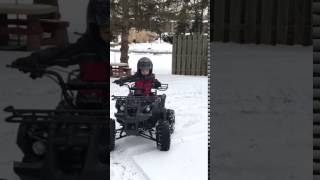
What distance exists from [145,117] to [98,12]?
1.21 m

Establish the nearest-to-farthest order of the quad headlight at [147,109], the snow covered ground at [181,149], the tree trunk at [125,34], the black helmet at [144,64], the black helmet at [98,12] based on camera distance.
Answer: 1. the black helmet at [98,12]
2. the tree trunk at [125,34]
3. the black helmet at [144,64]
4. the snow covered ground at [181,149]
5. the quad headlight at [147,109]

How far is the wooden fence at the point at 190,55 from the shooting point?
5.97 feet

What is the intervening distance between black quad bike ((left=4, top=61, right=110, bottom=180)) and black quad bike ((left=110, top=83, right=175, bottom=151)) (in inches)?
24.1

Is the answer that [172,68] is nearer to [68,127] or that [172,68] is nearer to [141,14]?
[141,14]

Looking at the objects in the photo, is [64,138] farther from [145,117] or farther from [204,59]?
[145,117]

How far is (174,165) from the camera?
204 centimetres

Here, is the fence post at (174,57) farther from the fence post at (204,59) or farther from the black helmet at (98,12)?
the black helmet at (98,12)

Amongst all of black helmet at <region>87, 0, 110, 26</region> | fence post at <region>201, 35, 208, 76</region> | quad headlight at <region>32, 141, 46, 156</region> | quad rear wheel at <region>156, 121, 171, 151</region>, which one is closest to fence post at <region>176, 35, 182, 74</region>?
fence post at <region>201, 35, 208, 76</region>

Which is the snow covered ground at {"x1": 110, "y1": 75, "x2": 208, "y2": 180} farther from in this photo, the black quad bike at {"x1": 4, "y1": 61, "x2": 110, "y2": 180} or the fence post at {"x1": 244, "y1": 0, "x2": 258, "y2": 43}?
the black quad bike at {"x1": 4, "y1": 61, "x2": 110, "y2": 180}

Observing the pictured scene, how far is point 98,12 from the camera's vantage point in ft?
3.80

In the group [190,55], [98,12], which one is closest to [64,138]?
[98,12]

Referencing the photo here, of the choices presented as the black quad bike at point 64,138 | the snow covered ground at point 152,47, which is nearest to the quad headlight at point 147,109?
the snow covered ground at point 152,47

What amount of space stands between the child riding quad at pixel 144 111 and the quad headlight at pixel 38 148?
18.9 inches

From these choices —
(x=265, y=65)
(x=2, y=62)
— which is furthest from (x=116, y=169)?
(x=2, y=62)
